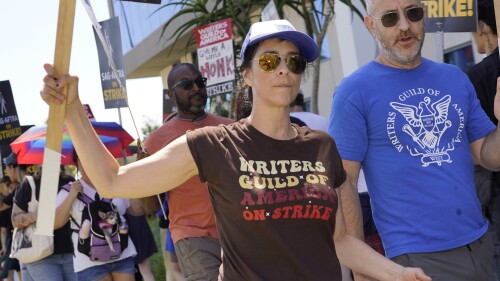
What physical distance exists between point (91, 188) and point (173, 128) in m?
1.97

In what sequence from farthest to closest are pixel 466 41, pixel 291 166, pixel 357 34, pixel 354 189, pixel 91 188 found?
pixel 357 34 < pixel 466 41 < pixel 91 188 < pixel 354 189 < pixel 291 166

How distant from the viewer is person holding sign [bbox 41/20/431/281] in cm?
344

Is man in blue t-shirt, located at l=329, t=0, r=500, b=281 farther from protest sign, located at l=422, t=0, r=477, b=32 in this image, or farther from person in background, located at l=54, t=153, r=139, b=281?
person in background, located at l=54, t=153, r=139, b=281

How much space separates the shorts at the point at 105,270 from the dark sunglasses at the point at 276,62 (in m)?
4.63

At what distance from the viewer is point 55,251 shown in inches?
356

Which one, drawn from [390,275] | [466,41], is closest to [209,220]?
[390,275]

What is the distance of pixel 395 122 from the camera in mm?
4324

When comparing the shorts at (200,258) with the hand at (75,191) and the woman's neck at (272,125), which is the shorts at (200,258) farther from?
the woman's neck at (272,125)

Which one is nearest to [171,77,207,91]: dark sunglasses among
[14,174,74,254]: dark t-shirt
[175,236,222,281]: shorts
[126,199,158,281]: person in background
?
[175,236,222,281]: shorts

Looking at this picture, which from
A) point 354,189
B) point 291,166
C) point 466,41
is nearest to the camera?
point 291,166

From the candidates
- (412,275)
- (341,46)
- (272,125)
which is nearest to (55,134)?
(272,125)

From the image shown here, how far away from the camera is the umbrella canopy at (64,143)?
→ 8.80 metres

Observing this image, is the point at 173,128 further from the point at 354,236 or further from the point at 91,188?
the point at 354,236

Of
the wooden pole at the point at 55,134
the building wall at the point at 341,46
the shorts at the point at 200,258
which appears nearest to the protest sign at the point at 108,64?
the shorts at the point at 200,258
